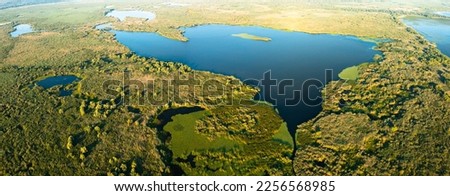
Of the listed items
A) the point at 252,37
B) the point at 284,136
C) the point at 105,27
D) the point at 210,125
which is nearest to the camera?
the point at 284,136

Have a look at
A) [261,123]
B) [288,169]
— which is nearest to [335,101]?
[261,123]

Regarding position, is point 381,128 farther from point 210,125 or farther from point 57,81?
point 57,81

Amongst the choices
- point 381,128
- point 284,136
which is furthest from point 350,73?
point 284,136

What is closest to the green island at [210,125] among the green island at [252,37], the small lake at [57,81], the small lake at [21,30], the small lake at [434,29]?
the small lake at [57,81]

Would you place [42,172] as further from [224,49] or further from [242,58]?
[224,49]

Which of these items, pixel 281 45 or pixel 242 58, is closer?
pixel 242 58

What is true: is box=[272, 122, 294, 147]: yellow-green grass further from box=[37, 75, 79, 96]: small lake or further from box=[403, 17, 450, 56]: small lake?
box=[403, 17, 450, 56]: small lake
